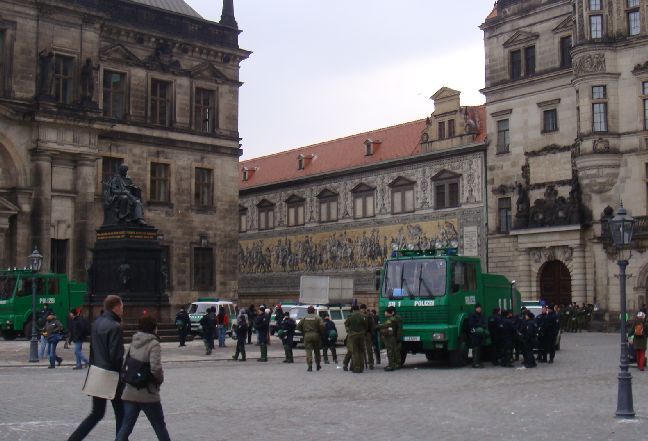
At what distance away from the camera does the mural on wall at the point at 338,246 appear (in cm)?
5585

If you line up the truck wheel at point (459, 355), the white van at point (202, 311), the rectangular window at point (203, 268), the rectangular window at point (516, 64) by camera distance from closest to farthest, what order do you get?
the truck wheel at point (459, 355) < the white van at point (202, 311) < the rectangular window at point (203, 268) < the rectangular window at point (516, 64)

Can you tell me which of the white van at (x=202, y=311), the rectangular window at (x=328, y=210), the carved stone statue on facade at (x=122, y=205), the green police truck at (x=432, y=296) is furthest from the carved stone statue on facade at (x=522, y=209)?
the green police truck at (x=432, y=296)

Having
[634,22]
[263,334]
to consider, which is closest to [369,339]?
[263,334]

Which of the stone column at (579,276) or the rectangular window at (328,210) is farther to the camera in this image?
the rectangular window at (328,210)

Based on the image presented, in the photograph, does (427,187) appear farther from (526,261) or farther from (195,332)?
(195,332)

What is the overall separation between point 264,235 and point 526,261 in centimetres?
2418

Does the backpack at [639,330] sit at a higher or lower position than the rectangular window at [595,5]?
lower

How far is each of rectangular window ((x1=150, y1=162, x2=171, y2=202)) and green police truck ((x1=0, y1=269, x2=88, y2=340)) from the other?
11053mm

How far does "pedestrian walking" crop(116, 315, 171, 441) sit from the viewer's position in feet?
31.2

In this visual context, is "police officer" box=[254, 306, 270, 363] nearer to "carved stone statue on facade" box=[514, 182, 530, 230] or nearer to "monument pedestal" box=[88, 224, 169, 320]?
"monument pedestal" box=[88, 224, 169, 320]

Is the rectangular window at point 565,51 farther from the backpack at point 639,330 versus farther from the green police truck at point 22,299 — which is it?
the backpack at point 639,330

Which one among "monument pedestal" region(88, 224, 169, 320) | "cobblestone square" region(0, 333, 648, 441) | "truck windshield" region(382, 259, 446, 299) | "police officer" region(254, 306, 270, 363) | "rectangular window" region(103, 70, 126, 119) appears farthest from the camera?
"rectangular window" region(103, 70, 126, 119)

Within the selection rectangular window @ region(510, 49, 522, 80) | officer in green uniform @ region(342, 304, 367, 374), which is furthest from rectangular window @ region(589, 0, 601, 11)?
officer in green uniform @ region(342, 304, 367, 374)

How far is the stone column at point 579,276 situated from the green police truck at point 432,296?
23507mm
